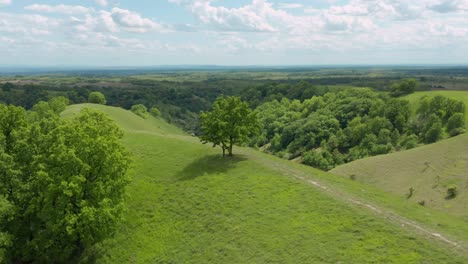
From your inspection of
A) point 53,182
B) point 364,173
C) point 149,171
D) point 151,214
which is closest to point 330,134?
point 364,173

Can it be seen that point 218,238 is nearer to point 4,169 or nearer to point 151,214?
point 151,214

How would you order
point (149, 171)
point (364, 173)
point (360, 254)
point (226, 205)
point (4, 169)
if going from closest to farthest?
point (360, 254), point (4, 169), point (226, 205), point (149, 171), point (364, 173)

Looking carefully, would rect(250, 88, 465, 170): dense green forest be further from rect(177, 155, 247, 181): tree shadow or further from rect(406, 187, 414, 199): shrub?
rect(177, 155, 247, 181): tree shadow

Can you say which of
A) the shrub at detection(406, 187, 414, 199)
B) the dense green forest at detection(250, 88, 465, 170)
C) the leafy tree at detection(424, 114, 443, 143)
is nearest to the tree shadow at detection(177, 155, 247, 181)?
the shrub at detection(406, 187, 414, 199)

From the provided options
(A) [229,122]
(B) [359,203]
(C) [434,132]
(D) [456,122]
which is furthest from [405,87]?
(B) [359,203]

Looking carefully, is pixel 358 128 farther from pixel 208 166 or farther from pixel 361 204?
pixel 361 204

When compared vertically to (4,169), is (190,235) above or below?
below

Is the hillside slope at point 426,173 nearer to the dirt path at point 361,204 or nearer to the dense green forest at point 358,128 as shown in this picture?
the dirt path at point 361,204
